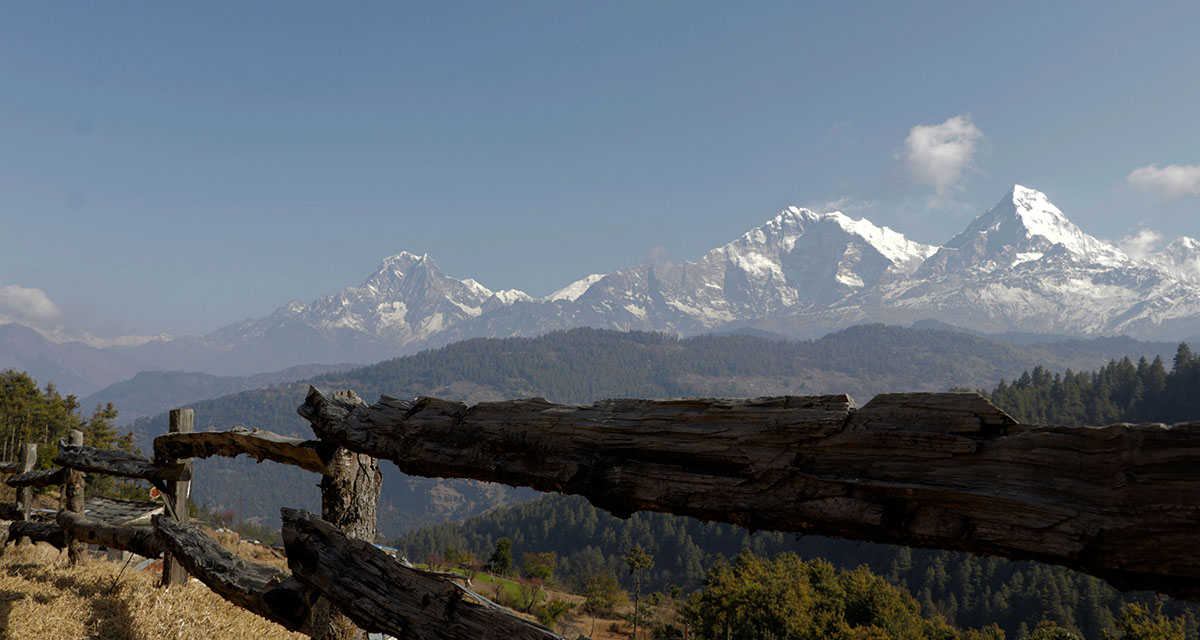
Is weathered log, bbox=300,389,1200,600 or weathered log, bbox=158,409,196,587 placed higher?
weathered log, bbox=300,389,1200,600

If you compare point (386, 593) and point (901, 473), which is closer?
point (901, 473)

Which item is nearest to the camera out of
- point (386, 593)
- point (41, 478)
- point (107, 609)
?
point (386, 593)

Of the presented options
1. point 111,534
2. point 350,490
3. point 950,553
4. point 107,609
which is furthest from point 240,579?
point 950,553

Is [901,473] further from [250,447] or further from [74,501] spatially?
[74,501]

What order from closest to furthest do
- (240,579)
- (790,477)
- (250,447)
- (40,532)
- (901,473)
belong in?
(901,473), (790,477), (240,579), (250,447), (40,532)

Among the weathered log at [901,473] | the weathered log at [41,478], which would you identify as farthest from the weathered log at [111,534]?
the weathered log at [901,473]

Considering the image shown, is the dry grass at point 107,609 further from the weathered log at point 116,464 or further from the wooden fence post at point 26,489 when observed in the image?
the wooden fence post at point 26,489

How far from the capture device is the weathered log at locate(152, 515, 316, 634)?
3539 mm

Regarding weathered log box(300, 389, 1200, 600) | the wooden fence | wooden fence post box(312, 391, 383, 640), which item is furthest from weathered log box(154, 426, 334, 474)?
weathered log box(300, 389, 1200, 600)

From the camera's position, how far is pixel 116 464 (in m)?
6.44

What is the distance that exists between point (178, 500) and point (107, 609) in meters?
0.99

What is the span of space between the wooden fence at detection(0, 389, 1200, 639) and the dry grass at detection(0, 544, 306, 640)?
2.11 metres

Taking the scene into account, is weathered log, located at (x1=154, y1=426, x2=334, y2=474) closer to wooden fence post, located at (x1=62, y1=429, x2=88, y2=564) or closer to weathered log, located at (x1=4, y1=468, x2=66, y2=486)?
wooden fence post, located at (x1=62, y1=429, x2=88, y2=564)

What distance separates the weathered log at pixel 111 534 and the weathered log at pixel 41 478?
618 millimetres
